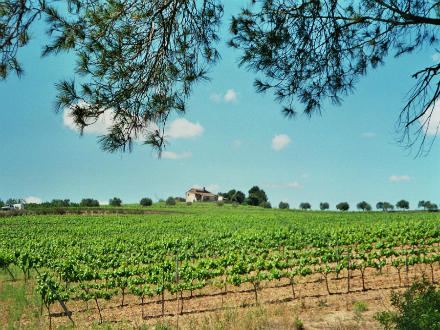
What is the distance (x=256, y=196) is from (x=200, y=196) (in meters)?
18.1

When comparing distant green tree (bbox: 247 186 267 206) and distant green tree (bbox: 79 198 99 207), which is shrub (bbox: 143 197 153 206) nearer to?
distant green tree (bbox: 79 198 99 207)

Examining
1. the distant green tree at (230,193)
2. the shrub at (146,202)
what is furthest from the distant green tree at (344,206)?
the shrub at (146,202)

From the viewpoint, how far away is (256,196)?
9306 cm

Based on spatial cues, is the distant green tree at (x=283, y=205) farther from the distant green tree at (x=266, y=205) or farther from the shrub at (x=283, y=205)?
the distant green tree at (x=266, y=205)

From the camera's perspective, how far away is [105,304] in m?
10.1

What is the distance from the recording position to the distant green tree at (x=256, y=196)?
9269 centimetres

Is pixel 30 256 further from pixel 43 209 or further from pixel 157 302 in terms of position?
pixel 43 209

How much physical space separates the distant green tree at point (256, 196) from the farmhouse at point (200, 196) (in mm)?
11604

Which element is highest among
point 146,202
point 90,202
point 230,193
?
point 230,193

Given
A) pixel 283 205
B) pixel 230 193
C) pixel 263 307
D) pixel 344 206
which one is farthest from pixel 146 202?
pixel 263 307

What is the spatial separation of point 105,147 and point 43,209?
5437cm

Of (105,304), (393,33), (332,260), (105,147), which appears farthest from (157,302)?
(393,33)

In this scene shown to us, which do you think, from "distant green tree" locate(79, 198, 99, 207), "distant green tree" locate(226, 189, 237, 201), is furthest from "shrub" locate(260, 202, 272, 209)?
"distant green tree" locate(79, 198, 99, 207)

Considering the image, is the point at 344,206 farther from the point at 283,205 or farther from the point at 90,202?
the point at 90,202
